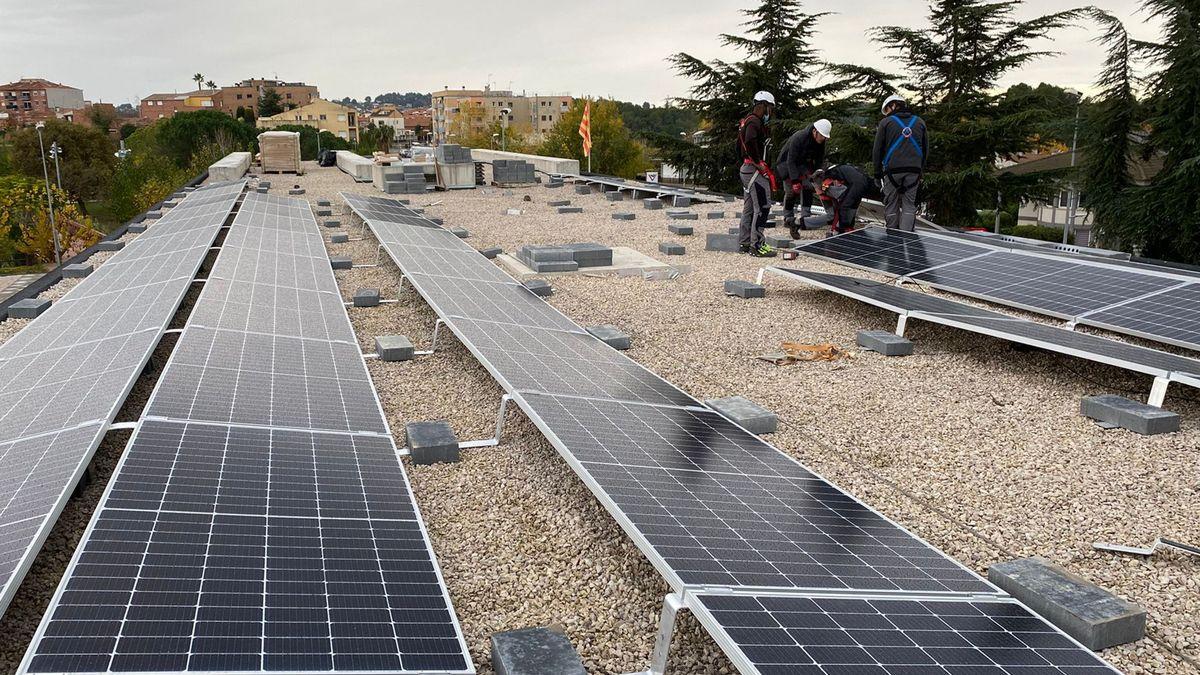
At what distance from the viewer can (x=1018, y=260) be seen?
459 inches

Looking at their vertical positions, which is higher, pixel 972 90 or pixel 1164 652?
pixel 972 90

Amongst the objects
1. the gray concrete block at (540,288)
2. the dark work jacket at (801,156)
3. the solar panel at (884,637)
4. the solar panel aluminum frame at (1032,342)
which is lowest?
the solar panel at (884,637)

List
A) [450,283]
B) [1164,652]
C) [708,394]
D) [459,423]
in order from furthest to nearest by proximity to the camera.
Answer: [450,283] < [708,394] < [459,423] < [1164,652]

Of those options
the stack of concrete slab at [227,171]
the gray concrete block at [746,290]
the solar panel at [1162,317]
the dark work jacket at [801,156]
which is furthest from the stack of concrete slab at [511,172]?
the solar panel at [1162,317]

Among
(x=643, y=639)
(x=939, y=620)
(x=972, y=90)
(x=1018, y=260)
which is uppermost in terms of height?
(x=972, y=90)

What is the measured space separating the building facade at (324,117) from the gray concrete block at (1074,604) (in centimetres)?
15324

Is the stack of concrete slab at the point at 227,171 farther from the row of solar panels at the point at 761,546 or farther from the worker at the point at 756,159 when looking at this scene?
the row of solar panels at the point at 761,546

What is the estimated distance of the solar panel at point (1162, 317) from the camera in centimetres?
813

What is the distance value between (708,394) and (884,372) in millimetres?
2005

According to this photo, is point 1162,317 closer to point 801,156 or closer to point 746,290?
point 746,290

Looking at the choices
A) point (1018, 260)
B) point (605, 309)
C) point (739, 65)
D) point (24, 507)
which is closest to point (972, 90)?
point (739, 65)

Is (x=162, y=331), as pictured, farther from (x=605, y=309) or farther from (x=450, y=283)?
(x=605, y=309)

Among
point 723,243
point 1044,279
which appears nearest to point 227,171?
point 723,243

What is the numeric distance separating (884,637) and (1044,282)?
8.61 m
